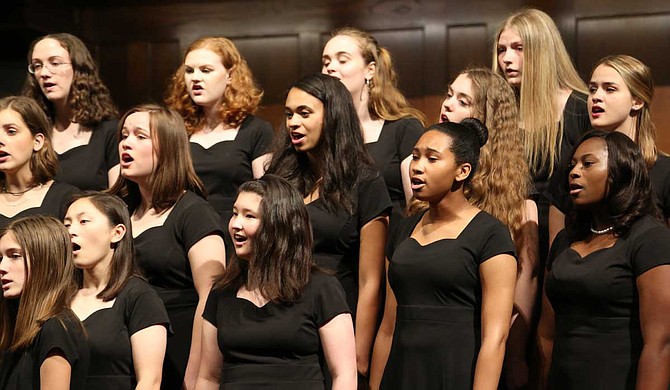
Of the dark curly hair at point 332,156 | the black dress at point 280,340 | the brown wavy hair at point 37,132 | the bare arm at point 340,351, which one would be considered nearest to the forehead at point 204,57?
the brown wavy hair at point 37,132

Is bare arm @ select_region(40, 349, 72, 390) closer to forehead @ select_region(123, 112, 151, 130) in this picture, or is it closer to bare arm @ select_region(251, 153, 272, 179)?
forehead @ select_region(123, 112, 151, 130)

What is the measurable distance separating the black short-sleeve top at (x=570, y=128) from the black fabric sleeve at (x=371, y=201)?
0.55 metres

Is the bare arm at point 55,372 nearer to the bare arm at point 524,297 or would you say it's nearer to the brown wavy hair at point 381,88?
the bare arm at point 524,297

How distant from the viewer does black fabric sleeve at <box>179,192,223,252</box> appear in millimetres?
3488

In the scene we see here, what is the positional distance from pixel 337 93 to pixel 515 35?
0.77 m

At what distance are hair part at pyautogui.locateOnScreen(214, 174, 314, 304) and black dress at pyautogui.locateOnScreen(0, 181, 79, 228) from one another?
96 centimetres

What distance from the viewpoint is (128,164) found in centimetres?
362

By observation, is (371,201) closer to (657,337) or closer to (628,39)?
(657,337)

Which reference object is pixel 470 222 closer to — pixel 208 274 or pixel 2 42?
pixel 208 274

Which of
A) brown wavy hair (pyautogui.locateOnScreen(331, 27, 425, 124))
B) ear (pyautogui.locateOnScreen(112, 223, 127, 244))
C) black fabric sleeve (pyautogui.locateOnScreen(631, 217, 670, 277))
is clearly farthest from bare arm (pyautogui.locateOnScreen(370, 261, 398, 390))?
brown wavy hair (pyautogui.locateOnScreen(331, 27, 425, 124))

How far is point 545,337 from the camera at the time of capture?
133 inches

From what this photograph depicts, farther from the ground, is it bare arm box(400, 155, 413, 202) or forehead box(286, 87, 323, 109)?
forehead box(286, 87, 323, 109)

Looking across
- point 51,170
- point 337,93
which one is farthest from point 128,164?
point 337,93

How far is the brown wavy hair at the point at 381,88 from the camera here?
13.3 feet
